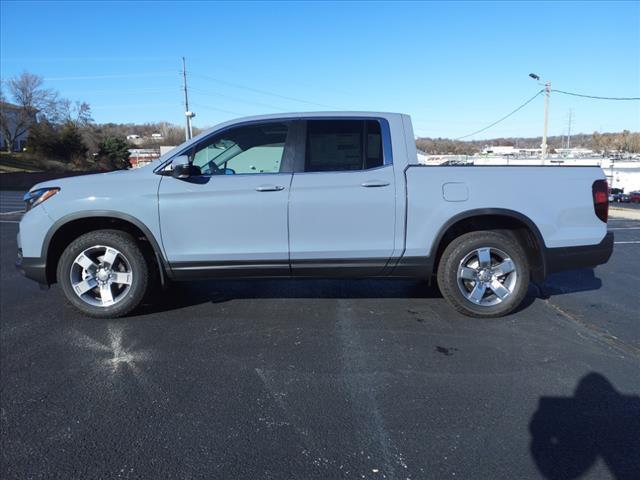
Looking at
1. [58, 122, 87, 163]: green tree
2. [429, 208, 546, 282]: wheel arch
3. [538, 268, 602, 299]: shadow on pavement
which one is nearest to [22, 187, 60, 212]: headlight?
[429, 208, 546, 282]: wheel arch

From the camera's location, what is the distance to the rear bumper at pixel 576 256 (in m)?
4.11

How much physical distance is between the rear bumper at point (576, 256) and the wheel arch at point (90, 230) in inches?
144

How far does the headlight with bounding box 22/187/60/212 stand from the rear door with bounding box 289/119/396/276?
2277 millimetres

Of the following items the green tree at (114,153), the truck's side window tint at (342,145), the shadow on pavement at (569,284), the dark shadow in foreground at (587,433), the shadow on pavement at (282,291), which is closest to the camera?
the dark shadow in foreground at (587,433)

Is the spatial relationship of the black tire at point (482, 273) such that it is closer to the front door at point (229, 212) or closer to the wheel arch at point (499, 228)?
the wheel arch at point (499, 228)

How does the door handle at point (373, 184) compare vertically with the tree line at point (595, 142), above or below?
below

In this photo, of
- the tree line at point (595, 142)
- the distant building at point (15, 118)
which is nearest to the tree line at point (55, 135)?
the distant building at point (15, 118)

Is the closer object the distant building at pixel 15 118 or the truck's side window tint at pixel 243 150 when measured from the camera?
the truck's side window tint at pixel 243 150

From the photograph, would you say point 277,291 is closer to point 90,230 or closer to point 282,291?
point 282,291

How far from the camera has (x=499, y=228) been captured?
4258mm

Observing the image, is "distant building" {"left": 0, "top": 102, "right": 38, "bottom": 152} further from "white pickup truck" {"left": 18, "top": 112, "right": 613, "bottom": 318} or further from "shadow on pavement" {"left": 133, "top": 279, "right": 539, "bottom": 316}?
"white pickup truck" {"left": 18, "top": 112, "right": 613, "bottom": 318}

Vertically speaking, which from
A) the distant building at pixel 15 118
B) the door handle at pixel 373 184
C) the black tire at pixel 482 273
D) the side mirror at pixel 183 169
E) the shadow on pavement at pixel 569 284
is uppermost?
the distant building at pixel 15 118

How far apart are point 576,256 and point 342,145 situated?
2.48 m

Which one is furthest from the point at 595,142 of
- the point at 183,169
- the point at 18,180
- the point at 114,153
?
the point at 183,169
